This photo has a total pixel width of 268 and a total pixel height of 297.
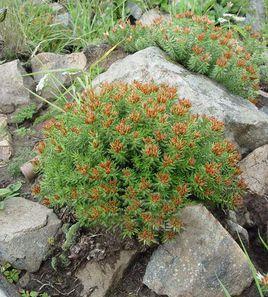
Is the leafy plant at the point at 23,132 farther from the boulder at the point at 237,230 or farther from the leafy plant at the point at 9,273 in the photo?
the boulder at the point at 237,230

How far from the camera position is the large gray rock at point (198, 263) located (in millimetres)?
3402

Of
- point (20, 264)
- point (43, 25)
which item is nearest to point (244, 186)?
point (20, 264)

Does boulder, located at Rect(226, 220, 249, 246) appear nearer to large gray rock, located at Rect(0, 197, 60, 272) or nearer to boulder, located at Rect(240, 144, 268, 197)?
boulder, located at Rect(240, 144, 268, 197)

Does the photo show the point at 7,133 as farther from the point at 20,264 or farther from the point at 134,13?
the point at 134,13

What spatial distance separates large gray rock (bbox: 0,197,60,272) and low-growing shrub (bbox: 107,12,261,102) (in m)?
1.80

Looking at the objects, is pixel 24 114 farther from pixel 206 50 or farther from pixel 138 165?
pixel 138 165

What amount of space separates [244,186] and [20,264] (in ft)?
5.11

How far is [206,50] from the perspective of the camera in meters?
4.68

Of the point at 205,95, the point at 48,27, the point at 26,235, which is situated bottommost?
the point at 48,27

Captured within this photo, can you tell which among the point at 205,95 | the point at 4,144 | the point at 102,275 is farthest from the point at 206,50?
the point at 102,275

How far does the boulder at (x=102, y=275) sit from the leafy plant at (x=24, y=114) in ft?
6.27

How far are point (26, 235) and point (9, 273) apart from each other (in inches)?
10.5

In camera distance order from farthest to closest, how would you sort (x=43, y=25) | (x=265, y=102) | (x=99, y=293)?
(x=43, y=25), (x=265, y=102), (x=99, y=293)

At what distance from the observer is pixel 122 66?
4.85 metres
